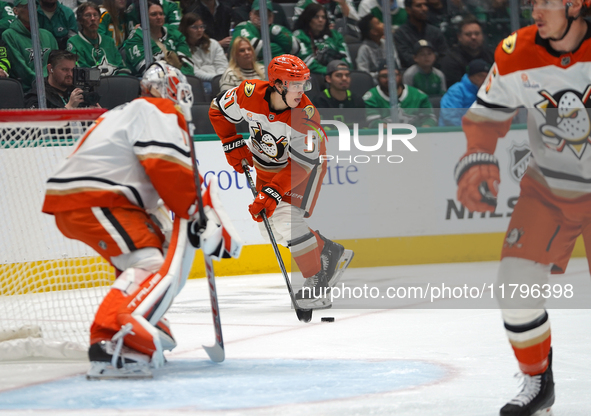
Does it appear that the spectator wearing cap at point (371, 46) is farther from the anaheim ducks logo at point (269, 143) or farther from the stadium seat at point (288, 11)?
the anaheim ducks logo at point (269, 143)

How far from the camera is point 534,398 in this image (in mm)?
1894

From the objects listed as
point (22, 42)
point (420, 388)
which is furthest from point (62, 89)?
point (420, 388)

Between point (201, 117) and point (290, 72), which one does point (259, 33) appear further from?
point (290, 72)

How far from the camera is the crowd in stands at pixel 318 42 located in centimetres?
545

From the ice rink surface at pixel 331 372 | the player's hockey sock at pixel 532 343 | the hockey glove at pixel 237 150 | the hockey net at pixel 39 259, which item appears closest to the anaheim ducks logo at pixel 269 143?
the hockey glove at pixel 237 150

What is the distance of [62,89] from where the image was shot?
5.08m

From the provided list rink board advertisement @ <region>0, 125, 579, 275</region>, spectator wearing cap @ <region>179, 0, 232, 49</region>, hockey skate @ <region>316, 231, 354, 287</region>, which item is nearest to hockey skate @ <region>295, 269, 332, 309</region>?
hockey skate @ <region>316, 231, 354, 287</region>

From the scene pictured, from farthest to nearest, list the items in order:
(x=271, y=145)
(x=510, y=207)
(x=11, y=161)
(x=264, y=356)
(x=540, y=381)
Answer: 1. (x=510, y=207)
2. (x=271, y=145)
3. (x=11, y=161)
4. (x=264, y=356)
5. (x=540, y=381)

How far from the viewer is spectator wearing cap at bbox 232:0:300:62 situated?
5.89 m

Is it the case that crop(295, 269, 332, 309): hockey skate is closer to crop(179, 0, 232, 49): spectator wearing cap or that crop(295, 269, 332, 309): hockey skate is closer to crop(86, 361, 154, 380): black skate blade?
crop(86, 361, 154, 380): black skate blade

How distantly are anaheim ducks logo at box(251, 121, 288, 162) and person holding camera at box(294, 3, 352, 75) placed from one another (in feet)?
7.55

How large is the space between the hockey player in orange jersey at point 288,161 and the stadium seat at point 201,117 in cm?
151

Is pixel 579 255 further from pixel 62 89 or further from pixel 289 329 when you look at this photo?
pixel 62 89

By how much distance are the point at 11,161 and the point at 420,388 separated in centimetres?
182
